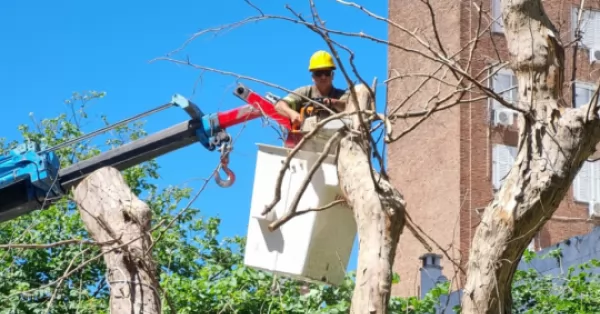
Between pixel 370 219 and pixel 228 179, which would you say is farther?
pixel 228 179

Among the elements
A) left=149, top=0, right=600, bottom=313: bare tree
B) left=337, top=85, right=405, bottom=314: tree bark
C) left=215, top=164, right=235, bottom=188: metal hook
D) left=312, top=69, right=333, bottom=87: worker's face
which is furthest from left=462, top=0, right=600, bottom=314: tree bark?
left=215, top=164, right=235, bottom=188: metal hook

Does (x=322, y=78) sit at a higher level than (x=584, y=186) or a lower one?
lower

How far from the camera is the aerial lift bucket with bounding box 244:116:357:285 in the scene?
20.6 ft

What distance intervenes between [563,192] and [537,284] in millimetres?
7750

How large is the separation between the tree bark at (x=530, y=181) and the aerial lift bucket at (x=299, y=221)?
126cm

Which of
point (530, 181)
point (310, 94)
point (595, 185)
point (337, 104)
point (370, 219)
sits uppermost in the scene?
point (595, 185)

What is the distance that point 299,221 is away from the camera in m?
6.34

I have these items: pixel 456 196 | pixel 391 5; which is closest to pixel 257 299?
pixel 456 196

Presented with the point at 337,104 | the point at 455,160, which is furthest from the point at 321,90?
the point at 455,160

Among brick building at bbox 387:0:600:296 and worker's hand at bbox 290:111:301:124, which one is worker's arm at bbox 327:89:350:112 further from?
brick building at bbox 387:0:600:296

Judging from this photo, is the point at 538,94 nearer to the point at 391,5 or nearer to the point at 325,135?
the point at 325,135

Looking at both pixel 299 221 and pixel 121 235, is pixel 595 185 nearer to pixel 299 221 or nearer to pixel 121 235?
pixel 299 221

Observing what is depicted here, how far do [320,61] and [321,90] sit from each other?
0.19 metres

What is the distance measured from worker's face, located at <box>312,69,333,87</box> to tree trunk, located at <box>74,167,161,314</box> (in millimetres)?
1263
